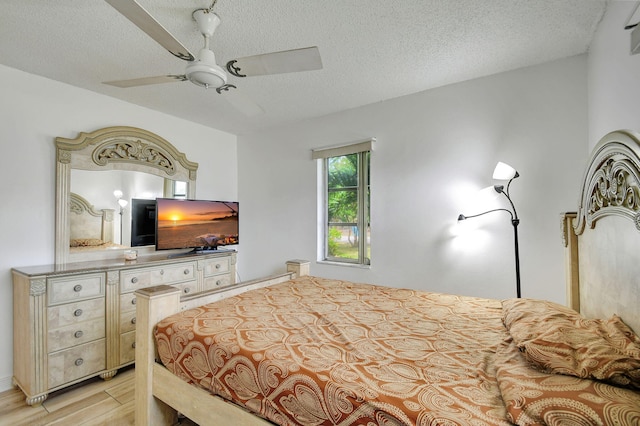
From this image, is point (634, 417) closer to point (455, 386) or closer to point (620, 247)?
point (455, 386)

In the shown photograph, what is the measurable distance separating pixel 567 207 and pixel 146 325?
296 centimetres

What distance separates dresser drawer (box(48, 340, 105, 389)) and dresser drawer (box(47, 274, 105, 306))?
0.38 metres

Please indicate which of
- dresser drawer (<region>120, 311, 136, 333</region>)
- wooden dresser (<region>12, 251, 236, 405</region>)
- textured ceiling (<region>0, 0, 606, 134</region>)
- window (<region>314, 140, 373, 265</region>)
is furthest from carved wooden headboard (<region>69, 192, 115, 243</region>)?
window (<region>314, 140, 373, 265</region>)

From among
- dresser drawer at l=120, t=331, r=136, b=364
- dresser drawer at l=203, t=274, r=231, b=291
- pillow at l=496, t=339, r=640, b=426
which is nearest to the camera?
pillow at l=496, t=339, r=640, b=426

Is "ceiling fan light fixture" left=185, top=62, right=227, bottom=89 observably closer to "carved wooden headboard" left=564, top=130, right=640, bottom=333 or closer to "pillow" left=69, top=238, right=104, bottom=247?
"carved wooden headboard" left=564, top=130, right=640, bottom=333

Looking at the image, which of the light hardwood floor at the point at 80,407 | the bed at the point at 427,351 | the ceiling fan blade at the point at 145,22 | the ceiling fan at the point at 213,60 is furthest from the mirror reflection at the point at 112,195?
the ceiling fan blade at the point at 145,22

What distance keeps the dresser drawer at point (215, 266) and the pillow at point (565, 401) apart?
291 centimetres

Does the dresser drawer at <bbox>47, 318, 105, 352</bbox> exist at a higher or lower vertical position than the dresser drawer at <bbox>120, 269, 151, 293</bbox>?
lower

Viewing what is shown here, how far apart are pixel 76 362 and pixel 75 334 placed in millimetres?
212

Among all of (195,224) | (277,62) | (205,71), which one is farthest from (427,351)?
(195,224)

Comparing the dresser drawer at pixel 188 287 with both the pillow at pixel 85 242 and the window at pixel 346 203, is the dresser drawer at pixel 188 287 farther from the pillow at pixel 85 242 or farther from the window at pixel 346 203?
the window at pixel 346 203

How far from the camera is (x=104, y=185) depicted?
272cm

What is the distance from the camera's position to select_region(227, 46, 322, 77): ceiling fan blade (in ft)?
4.70

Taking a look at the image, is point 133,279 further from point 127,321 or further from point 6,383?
point 6,383
